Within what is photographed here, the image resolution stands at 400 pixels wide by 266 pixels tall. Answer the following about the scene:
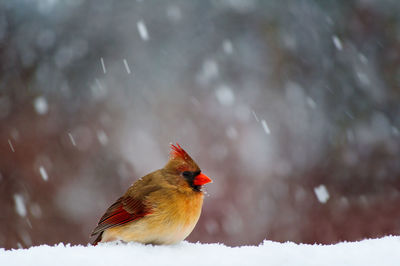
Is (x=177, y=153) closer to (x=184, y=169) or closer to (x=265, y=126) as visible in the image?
(x=184, y=169)

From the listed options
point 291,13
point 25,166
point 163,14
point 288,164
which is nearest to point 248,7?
point 291,13

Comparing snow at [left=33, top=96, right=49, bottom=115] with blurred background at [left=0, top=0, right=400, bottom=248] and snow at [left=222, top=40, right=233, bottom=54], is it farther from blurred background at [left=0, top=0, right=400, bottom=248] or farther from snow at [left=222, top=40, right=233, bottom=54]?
snow at [left=222, top=40, right=233, bottom=54]

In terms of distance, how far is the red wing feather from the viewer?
1901 millimetres

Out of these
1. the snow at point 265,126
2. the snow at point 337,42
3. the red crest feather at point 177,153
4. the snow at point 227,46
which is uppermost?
the red crest feather at point 177,153

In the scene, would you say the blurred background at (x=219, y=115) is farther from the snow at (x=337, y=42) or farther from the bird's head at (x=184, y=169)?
the bird's head at (x=184, y=169)

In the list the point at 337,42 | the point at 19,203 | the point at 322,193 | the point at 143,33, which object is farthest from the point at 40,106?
the point at 337,42

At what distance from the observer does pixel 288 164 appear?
4863 mm

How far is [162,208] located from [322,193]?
3252 mm

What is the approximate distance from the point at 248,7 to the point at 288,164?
1836 millimetres

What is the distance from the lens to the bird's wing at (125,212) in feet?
6.23

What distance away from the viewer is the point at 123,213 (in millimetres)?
1927

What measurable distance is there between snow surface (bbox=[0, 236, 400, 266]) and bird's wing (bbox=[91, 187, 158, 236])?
0.35 metres

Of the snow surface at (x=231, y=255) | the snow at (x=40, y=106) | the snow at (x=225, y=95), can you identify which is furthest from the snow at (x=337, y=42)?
the snow surface at (x=231, y=255)

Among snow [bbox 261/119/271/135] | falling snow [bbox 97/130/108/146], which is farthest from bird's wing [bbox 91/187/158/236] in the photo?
snow [bbox 261/119/271/135]
